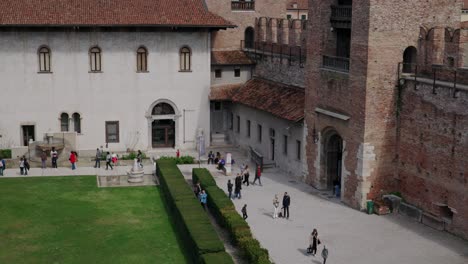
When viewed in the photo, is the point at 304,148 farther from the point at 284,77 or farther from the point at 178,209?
the point at 178,209

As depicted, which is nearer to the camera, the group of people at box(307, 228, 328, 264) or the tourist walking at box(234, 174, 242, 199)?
the group of people at box(307, 228, 328, 264)

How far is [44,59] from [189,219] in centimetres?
2153

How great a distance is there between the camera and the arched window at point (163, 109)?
5053 centimetres

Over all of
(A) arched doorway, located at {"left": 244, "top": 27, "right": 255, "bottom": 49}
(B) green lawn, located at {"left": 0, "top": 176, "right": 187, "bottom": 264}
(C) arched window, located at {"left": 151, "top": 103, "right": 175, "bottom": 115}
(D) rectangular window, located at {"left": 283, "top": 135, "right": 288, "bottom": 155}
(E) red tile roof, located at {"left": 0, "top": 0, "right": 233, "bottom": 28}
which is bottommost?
(B) green lawn, located at {"left": 0, "top": 176, "right": 187, "bottom": 264}

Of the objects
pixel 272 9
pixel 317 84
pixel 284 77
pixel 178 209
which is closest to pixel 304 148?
pixel 317 84

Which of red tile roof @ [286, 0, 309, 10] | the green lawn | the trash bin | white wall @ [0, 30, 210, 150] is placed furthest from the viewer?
red tile roof @ [286, 0, 309, 10]

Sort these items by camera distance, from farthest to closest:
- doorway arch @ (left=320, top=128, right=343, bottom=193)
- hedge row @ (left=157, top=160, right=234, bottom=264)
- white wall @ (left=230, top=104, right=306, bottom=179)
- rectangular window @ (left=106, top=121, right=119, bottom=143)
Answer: rectangular window @ (left=106, top=121, right=119, bottom=143), white wall @ (left=230, top=104, right=306, bottom=179), doorway arch @ (left=320, top=128, right=343, bottom=193), hedge row @ (left=157, top=160, right=234, bottom=264)

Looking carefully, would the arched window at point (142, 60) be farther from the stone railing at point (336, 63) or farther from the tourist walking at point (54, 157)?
the stone railing at point (336, 63)

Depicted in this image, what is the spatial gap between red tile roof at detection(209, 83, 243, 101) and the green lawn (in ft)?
41.0

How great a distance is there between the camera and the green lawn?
3002cm

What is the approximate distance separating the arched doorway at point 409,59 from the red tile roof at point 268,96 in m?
8.36

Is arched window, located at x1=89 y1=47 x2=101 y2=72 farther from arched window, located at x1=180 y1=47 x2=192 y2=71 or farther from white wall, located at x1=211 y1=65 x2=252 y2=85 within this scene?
white wall, located at x1=211 y1=65 x2=252 y2=85

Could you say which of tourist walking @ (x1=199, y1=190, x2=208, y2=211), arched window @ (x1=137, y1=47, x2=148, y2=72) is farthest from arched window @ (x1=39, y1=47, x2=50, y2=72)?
tourist walking @ (x1=199, y1=190, x2=208, y2=211)

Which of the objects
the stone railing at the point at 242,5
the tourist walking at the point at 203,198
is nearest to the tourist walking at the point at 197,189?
the tourist walking at the point at 203,198
